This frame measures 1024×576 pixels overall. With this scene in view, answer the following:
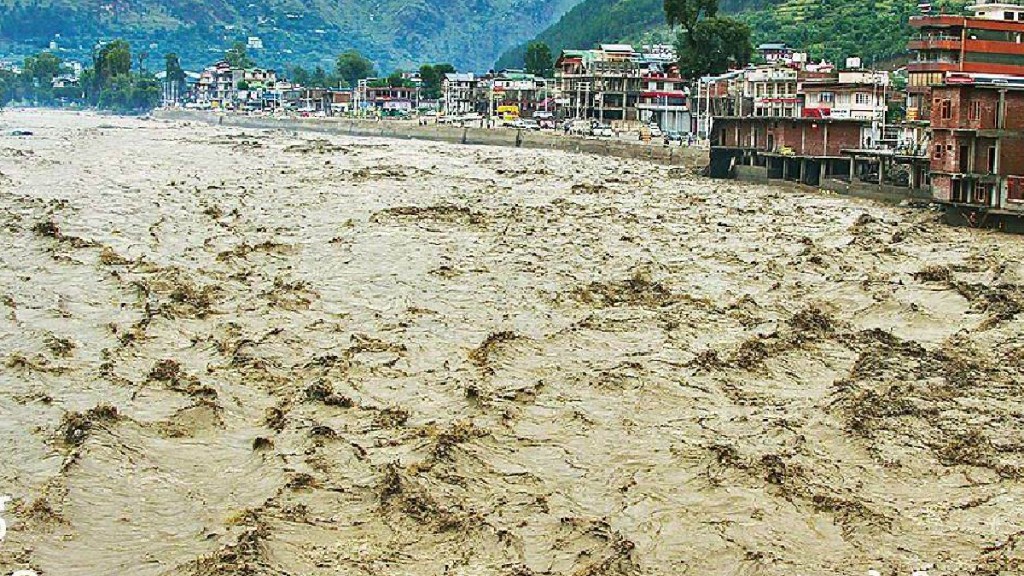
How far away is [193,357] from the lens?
66.0 feet

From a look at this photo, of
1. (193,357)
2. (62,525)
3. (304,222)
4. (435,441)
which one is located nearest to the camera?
(62,525)

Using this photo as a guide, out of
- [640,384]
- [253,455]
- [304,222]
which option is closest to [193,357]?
[253,455]

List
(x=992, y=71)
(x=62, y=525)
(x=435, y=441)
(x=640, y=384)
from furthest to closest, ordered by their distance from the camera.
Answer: (x=992, y=71) → (x=640, y=384) → (x=435, y=441) → (x=62, y=525)

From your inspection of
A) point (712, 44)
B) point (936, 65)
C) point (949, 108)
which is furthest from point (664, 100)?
point (949, 108)

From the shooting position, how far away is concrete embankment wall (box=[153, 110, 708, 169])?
246ft

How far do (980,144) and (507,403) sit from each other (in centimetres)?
2841

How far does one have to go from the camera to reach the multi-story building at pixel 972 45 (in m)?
58.6

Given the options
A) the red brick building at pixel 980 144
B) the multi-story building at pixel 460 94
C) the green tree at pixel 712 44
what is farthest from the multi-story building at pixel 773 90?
the multi-story building at pixel 460 94

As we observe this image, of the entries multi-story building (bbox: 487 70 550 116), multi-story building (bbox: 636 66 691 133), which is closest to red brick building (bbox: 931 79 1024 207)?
multi-story building (bbox: 636 66 691 133)

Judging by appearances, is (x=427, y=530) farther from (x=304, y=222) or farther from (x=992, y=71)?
(x=992, y=71)

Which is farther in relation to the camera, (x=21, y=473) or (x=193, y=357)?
(x=193, y=357)

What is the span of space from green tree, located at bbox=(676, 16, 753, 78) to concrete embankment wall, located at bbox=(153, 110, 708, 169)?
10.8m

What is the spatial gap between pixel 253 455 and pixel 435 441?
7.07 feet

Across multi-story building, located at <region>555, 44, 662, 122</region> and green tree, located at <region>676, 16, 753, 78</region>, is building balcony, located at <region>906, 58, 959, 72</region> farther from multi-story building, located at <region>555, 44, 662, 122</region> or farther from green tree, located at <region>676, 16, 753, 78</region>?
multi-story building, located at <region>555, 44, 662, 122</region>
